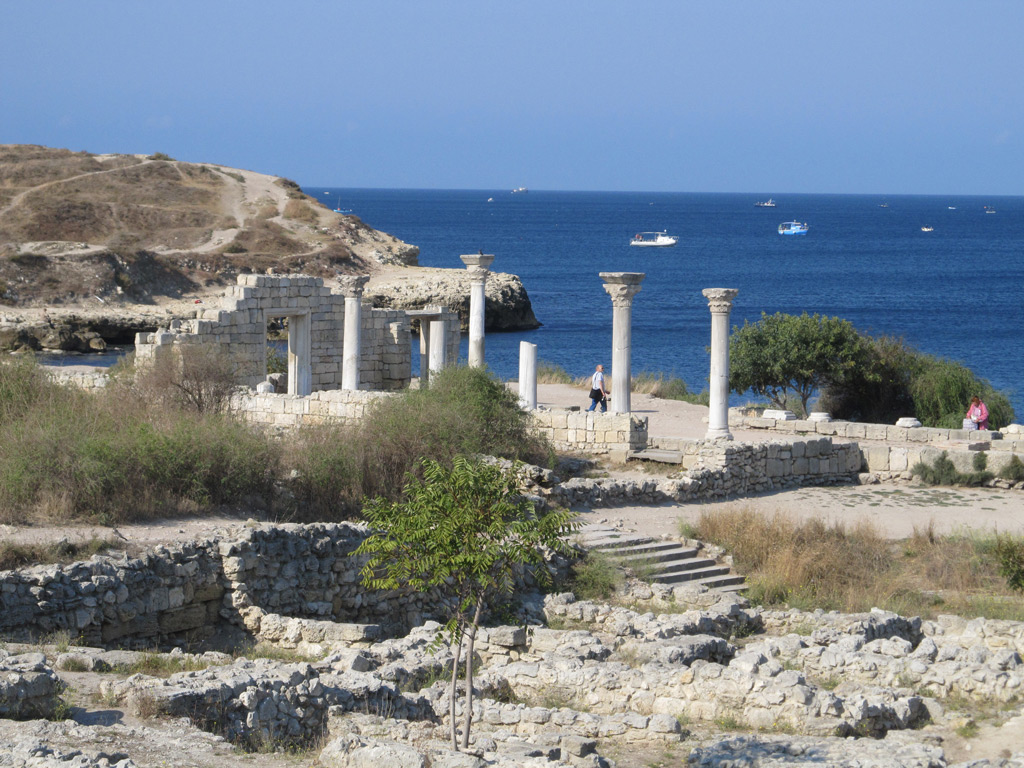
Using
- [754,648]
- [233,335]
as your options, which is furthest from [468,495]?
[233,335]

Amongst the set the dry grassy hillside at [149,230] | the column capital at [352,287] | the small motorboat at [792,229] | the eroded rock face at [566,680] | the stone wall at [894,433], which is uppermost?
the small motorboat at [792,229]

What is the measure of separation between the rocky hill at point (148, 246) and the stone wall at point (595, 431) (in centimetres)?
3508

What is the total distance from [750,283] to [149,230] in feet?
155

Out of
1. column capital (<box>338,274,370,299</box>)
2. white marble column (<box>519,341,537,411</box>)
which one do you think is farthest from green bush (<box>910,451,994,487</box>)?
column capital (<box>338,274,370,299</box>)

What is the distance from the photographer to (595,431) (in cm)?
2269

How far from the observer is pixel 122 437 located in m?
16.1

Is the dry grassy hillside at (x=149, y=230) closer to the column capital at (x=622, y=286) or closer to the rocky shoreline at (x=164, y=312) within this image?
the rocky shoreline at (x=164, y=312)

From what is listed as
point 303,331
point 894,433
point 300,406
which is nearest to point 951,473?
point 894,433

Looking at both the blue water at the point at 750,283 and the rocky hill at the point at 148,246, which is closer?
the rocky hill at the point at 148,246

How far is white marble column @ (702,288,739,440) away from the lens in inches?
900

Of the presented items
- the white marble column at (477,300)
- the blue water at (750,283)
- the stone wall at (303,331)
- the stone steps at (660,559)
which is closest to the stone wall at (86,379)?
the stone wall at (303,331)

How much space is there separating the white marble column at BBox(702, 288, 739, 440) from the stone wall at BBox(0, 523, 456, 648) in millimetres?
8907

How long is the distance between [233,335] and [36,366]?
5.69 m

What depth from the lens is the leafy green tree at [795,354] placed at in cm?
3088
